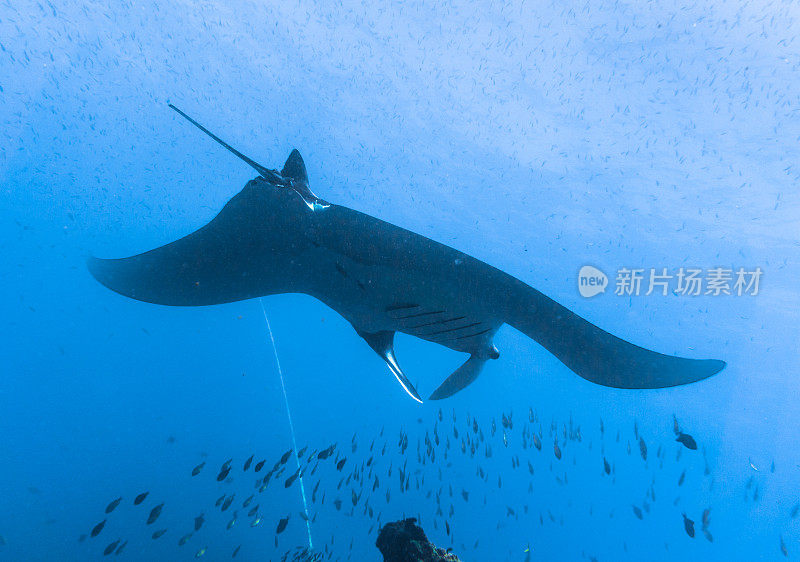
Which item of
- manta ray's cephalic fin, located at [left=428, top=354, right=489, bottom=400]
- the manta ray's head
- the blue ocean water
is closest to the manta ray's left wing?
the manta ray's head

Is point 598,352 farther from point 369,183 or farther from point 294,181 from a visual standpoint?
point 369,183

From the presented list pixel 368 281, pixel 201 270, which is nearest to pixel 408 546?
pixel 368 281

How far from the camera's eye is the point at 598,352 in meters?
3.31

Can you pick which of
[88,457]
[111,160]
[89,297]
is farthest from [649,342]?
[89,297]

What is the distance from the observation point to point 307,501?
25734 mm

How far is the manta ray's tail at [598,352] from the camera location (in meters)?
3.10

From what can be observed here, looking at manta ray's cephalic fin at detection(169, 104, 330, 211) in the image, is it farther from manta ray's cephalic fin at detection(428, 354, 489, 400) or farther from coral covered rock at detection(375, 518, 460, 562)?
coral covered rock at detection(375, 518, 460, 562)

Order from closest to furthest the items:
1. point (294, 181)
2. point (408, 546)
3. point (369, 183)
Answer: point (294, 181), point (408, 546), point (369, 183)

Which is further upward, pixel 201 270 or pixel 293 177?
pixel 293 177

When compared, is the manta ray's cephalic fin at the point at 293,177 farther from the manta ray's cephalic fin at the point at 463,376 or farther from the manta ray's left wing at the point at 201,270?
the manta ray's cephalic fin at the point at 463,376

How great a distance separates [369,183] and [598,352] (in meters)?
11.4

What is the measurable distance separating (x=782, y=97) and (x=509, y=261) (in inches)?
327

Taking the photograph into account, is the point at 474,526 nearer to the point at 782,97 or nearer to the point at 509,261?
the point at 509,261

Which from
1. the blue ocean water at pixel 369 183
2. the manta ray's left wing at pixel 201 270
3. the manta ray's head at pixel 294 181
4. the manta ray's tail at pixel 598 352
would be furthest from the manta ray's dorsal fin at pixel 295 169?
the blue ocean water at pixel 369 183
